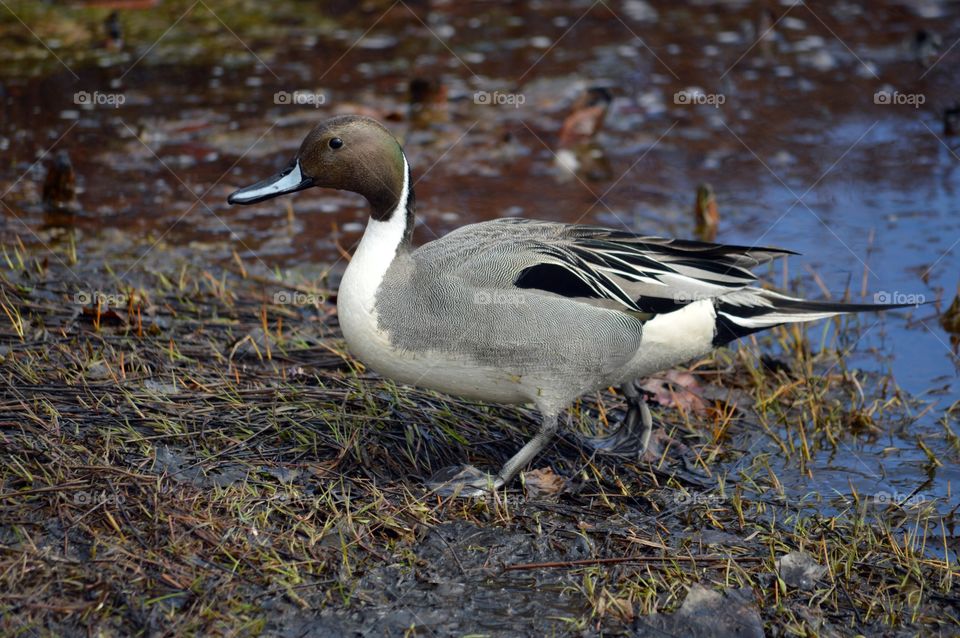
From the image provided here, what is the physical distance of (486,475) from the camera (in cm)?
384

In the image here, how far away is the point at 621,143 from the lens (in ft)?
25.5

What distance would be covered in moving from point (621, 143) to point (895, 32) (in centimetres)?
326

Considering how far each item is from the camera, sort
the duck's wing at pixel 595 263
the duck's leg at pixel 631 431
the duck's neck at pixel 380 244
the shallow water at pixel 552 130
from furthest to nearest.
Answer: the shallow water at pixel 552 130 → the duck's leg at pixel 631 431 → the duck's wing at pixel 595 263 → the duck's neck at pixel 380 244

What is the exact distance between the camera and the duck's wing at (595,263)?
382 centimetres

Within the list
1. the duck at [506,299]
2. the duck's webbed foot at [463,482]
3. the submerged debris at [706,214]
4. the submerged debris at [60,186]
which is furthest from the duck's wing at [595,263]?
the submerged debris at [60,186]

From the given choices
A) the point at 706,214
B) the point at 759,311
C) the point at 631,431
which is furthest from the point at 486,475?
the point at 706,214

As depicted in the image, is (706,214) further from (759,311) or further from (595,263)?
(595,263)

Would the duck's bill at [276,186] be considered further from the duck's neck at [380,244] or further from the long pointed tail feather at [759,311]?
the long pointed tail feather at [759,311]

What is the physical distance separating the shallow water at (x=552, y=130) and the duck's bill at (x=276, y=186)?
222 cm

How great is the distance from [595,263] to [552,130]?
13.6ft

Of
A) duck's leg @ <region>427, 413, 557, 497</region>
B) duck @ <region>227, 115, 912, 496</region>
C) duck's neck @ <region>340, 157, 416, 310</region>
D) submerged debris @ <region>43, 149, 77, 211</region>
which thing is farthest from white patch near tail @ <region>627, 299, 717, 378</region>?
submerged debris @ <region>43, 149, 77, 211</region>

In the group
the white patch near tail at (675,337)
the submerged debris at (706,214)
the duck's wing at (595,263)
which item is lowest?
the submerged debris at (706,214)

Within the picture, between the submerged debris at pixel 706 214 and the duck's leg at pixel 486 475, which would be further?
the submerged debris at pixel 706 214

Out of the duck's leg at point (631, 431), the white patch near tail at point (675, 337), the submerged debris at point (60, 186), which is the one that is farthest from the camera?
the submerged debris at point (60, 186)
